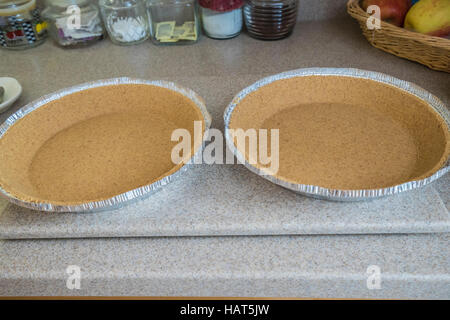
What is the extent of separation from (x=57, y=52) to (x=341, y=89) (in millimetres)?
732

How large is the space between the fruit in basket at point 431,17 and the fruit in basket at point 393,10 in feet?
0.11

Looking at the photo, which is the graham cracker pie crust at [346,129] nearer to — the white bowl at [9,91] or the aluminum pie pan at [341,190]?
the aluminum pie pan at [341,190]

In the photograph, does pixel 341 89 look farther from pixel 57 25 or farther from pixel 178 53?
pixel 57 25

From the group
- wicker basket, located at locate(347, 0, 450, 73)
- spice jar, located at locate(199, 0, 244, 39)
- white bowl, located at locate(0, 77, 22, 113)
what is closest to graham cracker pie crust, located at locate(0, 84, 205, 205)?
white bowl, located at locate(0, 77, 22, 113)

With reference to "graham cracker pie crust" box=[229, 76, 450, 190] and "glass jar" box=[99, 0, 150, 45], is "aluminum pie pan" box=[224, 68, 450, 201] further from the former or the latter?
"glass jar" box=[99, 0, 150, 45]

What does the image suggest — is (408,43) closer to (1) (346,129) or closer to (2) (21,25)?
(1) (346,129)

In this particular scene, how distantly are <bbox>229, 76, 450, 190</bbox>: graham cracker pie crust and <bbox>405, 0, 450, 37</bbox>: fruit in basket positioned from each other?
26 centimetres

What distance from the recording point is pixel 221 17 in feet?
3.23

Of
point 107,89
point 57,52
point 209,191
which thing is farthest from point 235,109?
point 57,52

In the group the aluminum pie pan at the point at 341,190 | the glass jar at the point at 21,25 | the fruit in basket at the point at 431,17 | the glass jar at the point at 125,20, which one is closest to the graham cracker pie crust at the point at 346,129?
the aluminum pie pan at the point at 341,190

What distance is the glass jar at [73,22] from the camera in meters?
0.99

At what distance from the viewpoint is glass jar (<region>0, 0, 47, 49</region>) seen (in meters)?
0.95

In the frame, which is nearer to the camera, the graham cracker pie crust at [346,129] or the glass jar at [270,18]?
the graham cracker pie crust at [346,129]

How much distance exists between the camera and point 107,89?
2.24 feet
